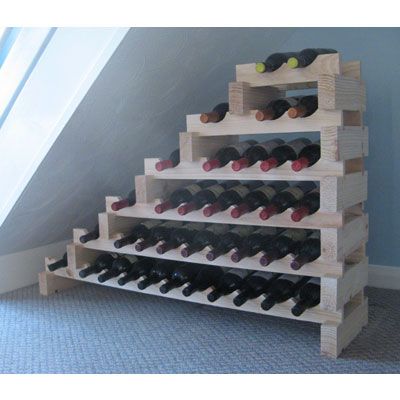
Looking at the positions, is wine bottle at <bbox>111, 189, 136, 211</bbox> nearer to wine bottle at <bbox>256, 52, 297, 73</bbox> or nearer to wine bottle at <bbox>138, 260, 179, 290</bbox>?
wine bottle at <bbox>138, 260, 179, 290</bbox>

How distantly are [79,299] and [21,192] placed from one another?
0.62 meters

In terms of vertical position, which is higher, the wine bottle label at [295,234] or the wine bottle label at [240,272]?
the wine bottle label at [295,234]

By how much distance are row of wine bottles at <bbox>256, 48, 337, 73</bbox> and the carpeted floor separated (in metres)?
1.04

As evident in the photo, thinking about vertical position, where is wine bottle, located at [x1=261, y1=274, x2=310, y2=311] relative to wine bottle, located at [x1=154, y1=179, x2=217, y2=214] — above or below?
below

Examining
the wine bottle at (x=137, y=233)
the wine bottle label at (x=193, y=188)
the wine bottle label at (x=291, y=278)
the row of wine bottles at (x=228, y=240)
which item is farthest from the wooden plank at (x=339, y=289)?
the wine bottle at (x=137, y=233)

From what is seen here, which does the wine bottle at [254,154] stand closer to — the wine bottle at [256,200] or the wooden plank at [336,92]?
the wine bottle at [256,200]

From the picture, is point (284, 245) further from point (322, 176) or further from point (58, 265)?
point (58, 265)

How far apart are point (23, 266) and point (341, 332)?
1.72 metres

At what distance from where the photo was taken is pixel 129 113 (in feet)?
8.14

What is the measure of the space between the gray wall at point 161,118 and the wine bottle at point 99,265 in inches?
13.1

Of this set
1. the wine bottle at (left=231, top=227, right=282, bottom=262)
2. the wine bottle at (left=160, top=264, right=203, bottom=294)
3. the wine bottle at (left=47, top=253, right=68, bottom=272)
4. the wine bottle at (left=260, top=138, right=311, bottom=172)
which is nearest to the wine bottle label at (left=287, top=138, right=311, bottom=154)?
the wine bottle at (left=260, top=138, right=311, bottom=172)

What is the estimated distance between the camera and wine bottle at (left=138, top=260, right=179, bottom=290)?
8.00ft

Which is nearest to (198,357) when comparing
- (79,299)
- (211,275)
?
(211,275)

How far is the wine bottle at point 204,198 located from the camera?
2281mm
